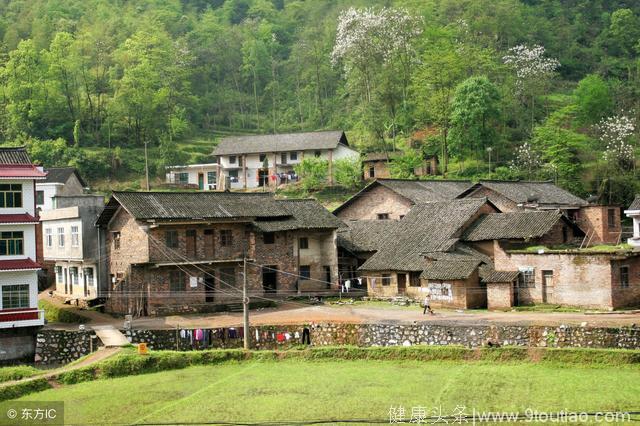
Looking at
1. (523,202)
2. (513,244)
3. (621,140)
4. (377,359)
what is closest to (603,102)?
(621,140)

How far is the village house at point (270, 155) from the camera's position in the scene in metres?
72.1

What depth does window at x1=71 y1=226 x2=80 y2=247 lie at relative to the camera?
45275mm

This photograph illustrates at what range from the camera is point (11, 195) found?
37219 millimetres

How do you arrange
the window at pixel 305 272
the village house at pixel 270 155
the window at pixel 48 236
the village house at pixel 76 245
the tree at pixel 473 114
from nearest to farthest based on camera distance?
1. the village house at pixel 76 245
2. the window at pixel 305 272
3. the window at pixel 48 236
4. the tree at pixel 473 114
5. the village house at pixel 270 155

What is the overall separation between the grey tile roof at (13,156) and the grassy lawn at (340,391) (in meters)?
13.3

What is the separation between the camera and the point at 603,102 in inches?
3031

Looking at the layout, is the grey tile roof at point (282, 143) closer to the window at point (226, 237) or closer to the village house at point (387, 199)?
the village house at point (387, 199)

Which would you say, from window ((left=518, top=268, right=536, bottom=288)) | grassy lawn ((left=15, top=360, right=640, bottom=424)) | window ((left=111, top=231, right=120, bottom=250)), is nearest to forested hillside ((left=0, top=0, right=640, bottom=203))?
→ window ((left=518, top=268, right=536, bottom=288))

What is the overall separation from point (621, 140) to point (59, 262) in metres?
44.0

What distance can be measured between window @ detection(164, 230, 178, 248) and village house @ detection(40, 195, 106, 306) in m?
4.77

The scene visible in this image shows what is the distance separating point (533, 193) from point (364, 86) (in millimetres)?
31563

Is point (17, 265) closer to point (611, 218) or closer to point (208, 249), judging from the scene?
point (208, 249)

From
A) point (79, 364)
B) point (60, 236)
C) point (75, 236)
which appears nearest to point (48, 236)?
point (60, 236)

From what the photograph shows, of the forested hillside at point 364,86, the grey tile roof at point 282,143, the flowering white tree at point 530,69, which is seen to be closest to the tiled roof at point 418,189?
the forested hillside at point 364,86
